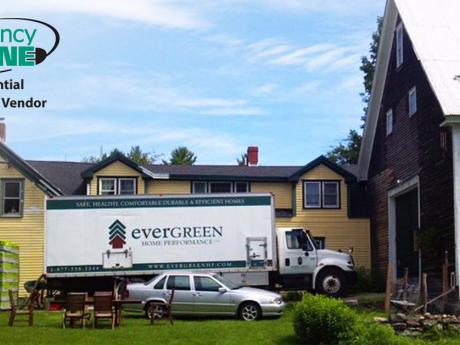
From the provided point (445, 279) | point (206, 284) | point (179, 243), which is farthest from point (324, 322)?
point (179, 243)

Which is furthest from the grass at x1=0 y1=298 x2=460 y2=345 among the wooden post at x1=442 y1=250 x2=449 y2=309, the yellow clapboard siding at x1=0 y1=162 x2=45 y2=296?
the yellow clapboard siding at x1=0 y1=162 x2=45 y2=296

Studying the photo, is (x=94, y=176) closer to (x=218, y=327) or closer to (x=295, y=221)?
(x=295, y=221)

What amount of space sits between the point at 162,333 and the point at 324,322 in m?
3.94

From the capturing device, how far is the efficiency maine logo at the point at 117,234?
89.0 ft

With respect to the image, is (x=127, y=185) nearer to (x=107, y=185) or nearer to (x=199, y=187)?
(x=107, y=185)

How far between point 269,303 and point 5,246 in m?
10.5

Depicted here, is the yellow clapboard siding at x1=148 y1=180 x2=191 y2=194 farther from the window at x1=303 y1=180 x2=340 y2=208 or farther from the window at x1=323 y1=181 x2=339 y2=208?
the window at x1=323 y1=181 x2=339 y2=208

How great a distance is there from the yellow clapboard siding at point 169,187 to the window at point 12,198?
5.44 metres

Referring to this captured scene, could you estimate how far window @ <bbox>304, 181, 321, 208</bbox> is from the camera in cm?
3509

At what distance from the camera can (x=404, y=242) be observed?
27.6 meters

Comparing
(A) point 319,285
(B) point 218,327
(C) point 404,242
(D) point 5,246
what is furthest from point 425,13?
(D) point 5,246

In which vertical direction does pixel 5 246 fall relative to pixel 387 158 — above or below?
below

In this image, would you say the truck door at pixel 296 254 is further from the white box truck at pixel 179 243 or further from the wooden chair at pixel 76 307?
the wooden chair at pixel 76 307

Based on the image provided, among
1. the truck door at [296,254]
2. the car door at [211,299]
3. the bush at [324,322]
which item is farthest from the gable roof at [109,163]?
the bush at [324,322]
